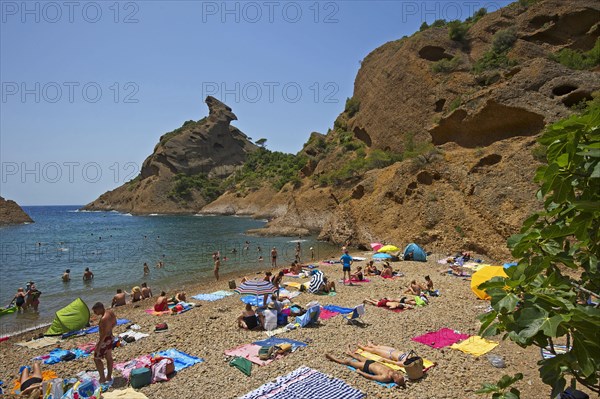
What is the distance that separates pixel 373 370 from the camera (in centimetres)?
726

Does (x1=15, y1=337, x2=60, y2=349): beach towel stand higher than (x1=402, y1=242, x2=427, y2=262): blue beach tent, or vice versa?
(x1=402, y1=242, x2=427, y2=262): blue beach tent

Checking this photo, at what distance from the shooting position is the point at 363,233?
28891mm

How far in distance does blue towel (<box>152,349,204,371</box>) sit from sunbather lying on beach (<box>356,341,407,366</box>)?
12.7 feet

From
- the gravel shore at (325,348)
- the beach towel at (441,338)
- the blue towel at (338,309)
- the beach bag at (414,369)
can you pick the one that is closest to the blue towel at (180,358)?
the gravel shore at (325,348)

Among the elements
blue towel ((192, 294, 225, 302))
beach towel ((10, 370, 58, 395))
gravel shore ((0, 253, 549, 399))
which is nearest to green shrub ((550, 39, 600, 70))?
gravel shore ((0, 253, 549, 399))

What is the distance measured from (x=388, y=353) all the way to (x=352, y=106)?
5489cm

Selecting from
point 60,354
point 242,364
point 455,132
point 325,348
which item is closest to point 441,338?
point 325,348

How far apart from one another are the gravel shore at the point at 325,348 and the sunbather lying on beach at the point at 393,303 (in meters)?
0.44

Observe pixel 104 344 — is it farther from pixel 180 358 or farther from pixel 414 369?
pixel 414 369

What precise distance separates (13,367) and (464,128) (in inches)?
Result: 1109

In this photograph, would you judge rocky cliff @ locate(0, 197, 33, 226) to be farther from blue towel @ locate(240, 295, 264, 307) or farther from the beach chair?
the beach chair

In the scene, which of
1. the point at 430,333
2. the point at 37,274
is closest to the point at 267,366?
the point at 430,333

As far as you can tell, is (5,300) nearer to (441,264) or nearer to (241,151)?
(441,264)

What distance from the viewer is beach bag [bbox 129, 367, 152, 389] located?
24.1 ft
